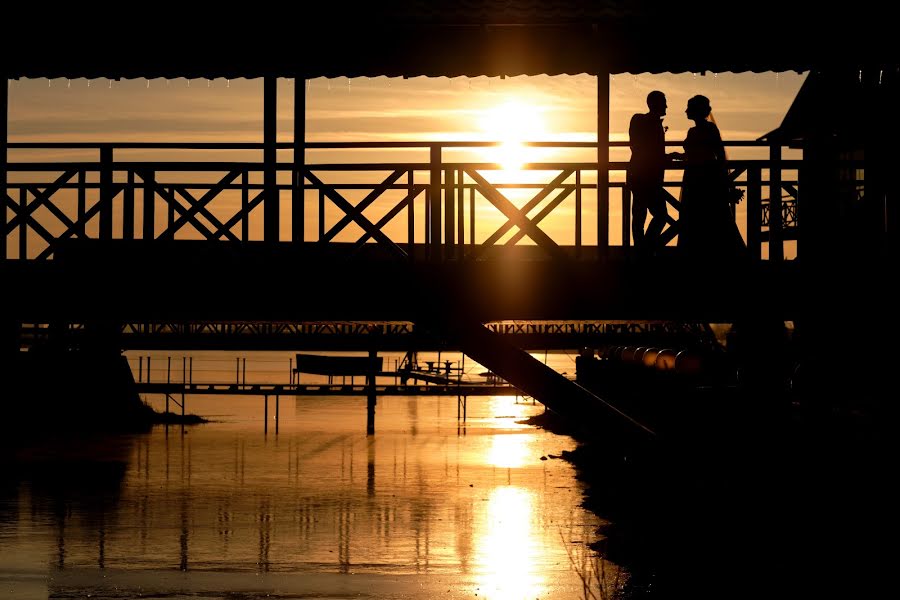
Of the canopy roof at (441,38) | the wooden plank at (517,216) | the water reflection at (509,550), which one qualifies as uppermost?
the canopy roof at (441,38)

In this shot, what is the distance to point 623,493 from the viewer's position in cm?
2630

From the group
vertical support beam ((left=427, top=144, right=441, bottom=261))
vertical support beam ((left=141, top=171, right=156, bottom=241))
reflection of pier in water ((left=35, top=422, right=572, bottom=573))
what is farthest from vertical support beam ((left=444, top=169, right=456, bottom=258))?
reflection of pier in water ((left=35, top=422, right=572, bottom=573))

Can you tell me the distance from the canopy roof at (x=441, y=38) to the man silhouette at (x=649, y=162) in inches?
46.3

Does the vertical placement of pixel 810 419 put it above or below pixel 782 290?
below

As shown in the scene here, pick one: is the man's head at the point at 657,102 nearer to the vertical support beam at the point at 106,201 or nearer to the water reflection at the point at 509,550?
the vertical support beam at the point at 106,201

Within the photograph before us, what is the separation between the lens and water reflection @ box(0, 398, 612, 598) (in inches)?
752

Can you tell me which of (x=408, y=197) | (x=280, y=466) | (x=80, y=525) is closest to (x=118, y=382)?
(x=280, y=466)

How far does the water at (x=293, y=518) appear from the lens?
18.0 metres

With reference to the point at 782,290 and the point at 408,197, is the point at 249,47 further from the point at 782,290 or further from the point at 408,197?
the point at 782,290

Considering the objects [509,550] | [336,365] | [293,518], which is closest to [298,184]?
[509,550]

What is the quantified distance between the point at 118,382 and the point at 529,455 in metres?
11.8

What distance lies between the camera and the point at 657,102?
14133mm

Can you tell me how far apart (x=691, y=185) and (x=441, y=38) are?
12.3ft

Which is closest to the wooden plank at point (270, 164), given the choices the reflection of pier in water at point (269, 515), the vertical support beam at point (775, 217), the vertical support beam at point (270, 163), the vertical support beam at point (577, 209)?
the vertical support beam at point (270, 163)
